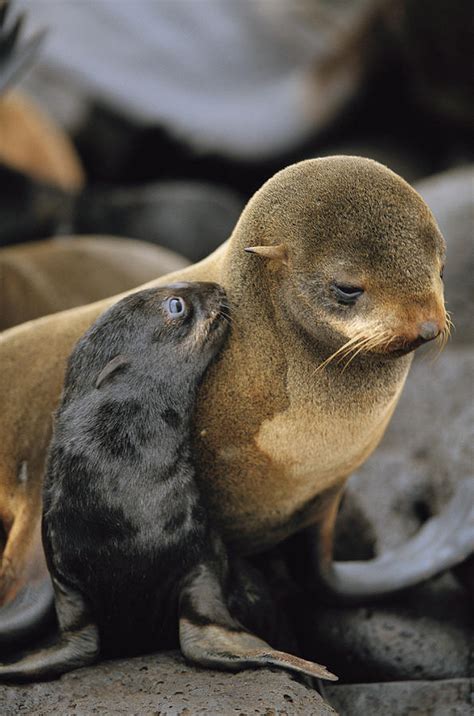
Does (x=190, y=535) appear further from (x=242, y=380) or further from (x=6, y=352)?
(x=6, y=352)

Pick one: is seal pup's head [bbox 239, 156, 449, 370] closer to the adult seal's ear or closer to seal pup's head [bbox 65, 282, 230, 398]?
the adult seal's ear

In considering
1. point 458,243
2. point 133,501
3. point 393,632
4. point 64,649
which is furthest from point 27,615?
point 458,243

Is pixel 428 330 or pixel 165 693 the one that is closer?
pixel 428 330

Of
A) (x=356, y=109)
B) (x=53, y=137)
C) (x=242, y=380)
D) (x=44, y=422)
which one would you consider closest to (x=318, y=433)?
(x=242, y=380)

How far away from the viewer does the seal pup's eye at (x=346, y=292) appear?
10.5 ft

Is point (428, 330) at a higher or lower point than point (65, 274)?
higher

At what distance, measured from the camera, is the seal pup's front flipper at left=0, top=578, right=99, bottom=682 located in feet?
11.2

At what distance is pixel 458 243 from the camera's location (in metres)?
5.94

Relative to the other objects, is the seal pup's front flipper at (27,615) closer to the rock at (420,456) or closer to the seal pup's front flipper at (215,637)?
the seal pup's front flipper at (215,637)

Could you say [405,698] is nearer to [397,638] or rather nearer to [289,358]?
[397,638]

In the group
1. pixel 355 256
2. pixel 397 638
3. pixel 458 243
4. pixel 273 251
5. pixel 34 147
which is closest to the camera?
pixel 355 256

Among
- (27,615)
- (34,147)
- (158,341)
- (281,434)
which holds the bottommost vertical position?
(34,147)

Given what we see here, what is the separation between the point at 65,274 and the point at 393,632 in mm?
2523

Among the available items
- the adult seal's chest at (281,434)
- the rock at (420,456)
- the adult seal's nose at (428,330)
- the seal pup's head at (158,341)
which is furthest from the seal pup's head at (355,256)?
the rock at (420,456)
